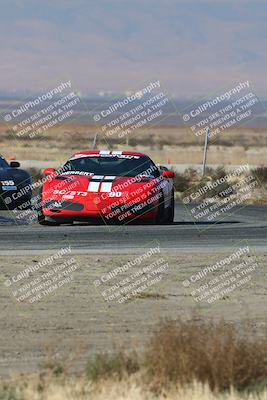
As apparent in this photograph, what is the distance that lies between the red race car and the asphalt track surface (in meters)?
0.24

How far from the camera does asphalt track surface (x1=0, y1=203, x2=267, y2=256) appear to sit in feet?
66.4

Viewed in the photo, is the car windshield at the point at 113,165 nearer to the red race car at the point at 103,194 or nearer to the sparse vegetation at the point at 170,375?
the red race car at the point at 103,194

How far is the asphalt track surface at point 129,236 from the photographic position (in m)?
20.2

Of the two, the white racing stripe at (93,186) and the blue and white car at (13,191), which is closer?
the white racing stripe at (93,186)

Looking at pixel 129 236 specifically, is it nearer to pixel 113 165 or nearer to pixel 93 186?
pixel 93 186

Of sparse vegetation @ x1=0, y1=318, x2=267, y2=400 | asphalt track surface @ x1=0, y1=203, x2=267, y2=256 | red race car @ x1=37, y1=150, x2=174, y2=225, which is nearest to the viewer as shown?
sparse vegetation @ x1=0, y1=318, x2=267, y2=400

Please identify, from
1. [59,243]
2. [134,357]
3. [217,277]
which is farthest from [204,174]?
[134,357]

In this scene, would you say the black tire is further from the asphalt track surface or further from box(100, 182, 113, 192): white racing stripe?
box(100, 182, 113, 192): white racing stripe

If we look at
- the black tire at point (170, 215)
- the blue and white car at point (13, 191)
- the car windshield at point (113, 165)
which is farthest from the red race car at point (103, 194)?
the blue and white car at point (13, 191)

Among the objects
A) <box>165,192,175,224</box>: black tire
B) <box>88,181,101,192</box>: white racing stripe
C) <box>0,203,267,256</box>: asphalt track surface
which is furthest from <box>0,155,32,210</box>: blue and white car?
<box>88,181,101,192</box>: white racing stripe

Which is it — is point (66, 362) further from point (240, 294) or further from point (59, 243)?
point (59, 243)

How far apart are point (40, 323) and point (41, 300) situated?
5.33 ft

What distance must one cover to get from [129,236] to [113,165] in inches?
110

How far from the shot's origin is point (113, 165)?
24.7m
